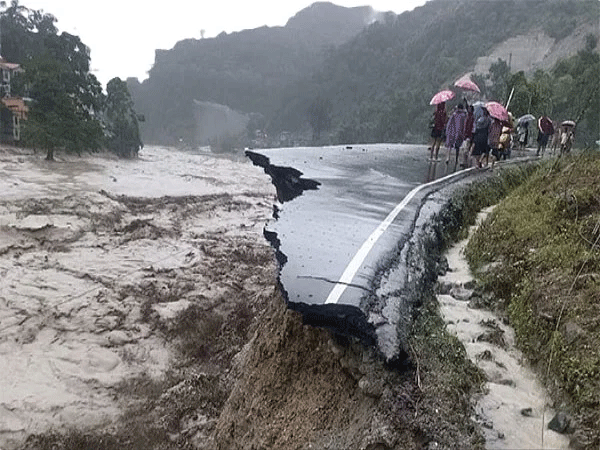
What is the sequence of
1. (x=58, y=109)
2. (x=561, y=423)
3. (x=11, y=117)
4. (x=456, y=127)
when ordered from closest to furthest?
1. (x=561, y=423)
2. (x=456, y=127)
3. (x=58, y=109)
4. (x=11, y=117)

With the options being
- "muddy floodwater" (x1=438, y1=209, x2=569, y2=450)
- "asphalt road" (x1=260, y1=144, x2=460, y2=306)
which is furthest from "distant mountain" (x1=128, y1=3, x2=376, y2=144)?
"muddy floodwater" (x1=438, y1=209, x2=569, y2=450)

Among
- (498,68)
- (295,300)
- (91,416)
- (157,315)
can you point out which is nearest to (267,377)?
(295,300)

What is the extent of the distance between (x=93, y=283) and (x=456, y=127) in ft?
27.9

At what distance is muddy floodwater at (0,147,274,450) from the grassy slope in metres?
5.55

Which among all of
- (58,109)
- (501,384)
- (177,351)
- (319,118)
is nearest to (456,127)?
(177,351)

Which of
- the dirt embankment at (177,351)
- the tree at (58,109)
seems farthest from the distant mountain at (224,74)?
the dirt embankment at (177,351)

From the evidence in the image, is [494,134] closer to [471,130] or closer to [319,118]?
[471,130]

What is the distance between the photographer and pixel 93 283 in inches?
408

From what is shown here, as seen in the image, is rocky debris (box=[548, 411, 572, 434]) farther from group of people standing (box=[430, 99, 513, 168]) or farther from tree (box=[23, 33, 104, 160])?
tree (box=[23, 33, 104, 160])

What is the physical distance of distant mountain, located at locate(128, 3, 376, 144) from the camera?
86250mm

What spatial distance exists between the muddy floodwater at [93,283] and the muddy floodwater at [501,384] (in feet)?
16.6

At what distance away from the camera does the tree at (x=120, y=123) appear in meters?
39.2

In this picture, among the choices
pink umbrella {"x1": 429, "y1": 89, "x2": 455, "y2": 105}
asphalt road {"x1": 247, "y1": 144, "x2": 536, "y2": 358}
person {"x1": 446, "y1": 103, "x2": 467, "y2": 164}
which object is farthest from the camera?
pink umbrella {"x1": 429, "y1": 89, "x2": 455, "y2": 105}

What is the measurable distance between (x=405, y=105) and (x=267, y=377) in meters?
45.8
